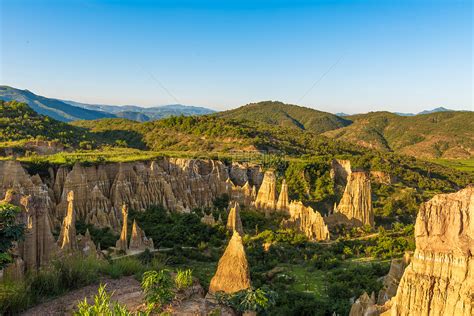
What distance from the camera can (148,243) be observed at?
27922mm

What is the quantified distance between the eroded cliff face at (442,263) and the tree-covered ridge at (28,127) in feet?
159

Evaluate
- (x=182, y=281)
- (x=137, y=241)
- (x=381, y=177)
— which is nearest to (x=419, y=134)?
(x=381, y=177)

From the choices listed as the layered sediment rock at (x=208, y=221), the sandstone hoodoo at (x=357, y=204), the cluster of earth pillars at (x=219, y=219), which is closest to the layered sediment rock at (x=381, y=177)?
the cluster of earth pillars at (x=219, y=219)

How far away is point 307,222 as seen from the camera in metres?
36.8

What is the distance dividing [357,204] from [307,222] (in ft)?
25.2

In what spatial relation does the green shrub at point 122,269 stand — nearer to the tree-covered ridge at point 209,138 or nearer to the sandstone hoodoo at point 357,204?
the sandstone hoodoo at point 357,204

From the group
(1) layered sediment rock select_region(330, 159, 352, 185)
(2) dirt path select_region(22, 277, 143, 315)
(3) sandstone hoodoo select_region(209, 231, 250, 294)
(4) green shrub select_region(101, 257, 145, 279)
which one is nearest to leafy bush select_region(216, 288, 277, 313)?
(2) dirt path select_region(22, 277, 143, 315)

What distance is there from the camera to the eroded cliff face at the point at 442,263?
10227mm

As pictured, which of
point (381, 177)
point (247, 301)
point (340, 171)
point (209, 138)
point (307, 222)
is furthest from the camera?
point (209, 138)

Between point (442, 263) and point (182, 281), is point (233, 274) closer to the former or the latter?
point (182, 281)

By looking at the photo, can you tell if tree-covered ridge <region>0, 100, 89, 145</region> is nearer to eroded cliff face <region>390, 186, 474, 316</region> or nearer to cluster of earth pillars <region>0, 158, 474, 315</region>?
cluster of earth pillars <region>0, 158, 474, 315</region>

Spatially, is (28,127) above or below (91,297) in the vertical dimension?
above

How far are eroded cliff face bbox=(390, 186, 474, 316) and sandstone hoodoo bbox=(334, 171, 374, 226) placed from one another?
99.1 ft

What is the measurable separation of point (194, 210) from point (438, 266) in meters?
30.3
